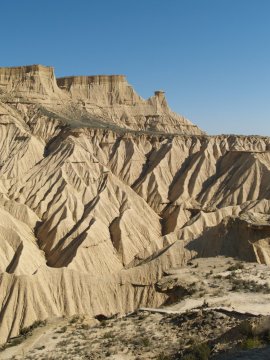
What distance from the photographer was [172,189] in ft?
227

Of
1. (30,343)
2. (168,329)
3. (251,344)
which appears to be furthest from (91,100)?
(251,344)

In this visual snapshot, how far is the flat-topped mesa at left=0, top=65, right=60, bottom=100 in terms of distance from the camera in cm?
8225

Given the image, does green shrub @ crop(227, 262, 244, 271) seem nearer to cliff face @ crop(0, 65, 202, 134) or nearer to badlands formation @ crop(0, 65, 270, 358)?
badlands formation @ crop(0, 65, 270, 358)

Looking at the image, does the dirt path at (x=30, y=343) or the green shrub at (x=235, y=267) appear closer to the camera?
the dirt path at (x=30, y=343)

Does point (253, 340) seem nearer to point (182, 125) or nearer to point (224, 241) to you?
point (224, 241)

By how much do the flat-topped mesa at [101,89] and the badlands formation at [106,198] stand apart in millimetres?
217

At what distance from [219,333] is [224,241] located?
19.8 meters

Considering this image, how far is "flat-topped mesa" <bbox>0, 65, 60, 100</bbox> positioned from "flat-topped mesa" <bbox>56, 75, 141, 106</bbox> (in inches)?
305

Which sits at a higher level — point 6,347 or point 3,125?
point 3,125

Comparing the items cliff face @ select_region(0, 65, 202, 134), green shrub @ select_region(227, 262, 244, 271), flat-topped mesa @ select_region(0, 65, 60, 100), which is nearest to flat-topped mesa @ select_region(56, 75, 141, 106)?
cliff face @ select_region(0, 65, 202, 134)

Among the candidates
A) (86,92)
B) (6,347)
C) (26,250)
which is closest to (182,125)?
(86,92)

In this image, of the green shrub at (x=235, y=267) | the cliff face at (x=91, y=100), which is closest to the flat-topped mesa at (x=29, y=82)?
the cliff face at (x=91, y=100)

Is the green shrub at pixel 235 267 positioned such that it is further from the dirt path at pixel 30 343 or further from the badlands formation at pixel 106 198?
the dirt path at pixel 30 343

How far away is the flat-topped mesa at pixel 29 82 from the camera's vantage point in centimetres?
8225
